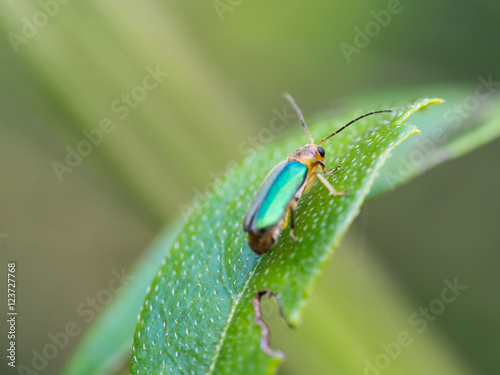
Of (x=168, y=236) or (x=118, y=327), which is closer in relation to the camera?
(x=118, y=327)

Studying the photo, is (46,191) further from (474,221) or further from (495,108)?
(495,108)

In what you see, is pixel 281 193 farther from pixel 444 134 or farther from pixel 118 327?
pixel 118 327

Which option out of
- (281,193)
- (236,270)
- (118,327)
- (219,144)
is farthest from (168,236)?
(236,270)

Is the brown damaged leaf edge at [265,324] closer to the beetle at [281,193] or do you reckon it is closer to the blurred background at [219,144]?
the beetle at [281,193]

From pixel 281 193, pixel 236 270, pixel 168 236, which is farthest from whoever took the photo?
pixel 168 236

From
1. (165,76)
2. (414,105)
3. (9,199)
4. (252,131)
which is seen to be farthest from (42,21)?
(9,199)

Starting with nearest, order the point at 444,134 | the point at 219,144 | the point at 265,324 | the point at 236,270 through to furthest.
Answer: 1. the point at 265,324
2. the point at 236,270
3. the point at 444,134
4. the point at 219,144

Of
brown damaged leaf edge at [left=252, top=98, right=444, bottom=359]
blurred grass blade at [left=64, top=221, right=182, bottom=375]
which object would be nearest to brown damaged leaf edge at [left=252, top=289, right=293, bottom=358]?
brown damaged leaf edge at [left=252, top=98, right=444, bottom=359]

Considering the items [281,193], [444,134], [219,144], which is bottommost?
[444,134]
